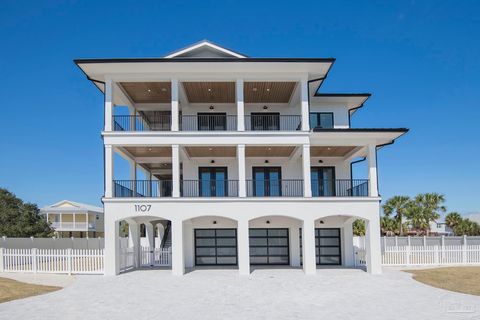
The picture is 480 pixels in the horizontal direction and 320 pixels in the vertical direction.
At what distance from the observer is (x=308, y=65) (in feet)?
69.4

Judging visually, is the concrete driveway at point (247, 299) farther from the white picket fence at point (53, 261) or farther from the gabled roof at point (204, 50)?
the gabled roof at point (204, 50)

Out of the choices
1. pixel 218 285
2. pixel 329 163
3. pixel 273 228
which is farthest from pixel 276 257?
pixel 218 285

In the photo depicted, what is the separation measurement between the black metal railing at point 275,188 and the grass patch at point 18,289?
1199 centimetres

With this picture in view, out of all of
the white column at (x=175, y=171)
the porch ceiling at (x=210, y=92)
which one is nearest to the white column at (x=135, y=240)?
the white column at (x=175, y=171)

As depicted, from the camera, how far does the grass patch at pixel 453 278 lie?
645 inches

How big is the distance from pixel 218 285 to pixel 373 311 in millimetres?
6970

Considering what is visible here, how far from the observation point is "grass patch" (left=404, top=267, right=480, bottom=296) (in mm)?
16391

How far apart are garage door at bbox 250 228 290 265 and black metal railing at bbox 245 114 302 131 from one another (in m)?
6.15

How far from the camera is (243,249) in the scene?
67.5ft

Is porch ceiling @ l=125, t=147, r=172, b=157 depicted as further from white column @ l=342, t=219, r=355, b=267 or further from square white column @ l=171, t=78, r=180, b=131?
white column @ l=342, t=219, r=355, b=267

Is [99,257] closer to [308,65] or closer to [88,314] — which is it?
[88,314]

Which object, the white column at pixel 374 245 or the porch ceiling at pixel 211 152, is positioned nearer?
the white column at pixel 374 245

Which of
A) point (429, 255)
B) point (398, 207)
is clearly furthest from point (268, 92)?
point (398, 207)

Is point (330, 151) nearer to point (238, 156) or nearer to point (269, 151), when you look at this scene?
point (269, 151)
